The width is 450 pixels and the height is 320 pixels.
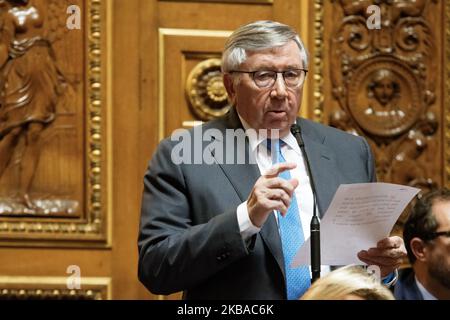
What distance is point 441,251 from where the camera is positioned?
8.91 feet

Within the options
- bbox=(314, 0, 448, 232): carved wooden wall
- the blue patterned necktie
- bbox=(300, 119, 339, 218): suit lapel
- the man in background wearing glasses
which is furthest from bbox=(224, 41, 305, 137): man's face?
bbox=(314, 0, 448, 232): carved wooden wall

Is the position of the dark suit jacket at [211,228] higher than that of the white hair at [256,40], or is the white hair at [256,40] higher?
the white hair at [256,40]

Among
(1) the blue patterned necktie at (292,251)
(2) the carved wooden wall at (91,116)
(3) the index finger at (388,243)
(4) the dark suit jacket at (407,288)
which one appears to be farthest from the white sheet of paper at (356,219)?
(2) the carved wooden wall at (91,116)

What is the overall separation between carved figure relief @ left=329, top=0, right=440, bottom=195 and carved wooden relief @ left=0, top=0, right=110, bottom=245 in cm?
94

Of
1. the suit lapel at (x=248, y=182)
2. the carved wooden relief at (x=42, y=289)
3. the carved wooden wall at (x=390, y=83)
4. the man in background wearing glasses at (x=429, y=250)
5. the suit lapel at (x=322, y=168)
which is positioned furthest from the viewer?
the carved wooden wall at (x=390, y=83)

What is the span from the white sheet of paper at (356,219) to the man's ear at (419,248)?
391 millimetres

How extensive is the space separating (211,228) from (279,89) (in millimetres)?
395

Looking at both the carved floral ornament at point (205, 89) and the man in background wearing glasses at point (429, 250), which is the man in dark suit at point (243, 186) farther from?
the carved floral ornament at point (205, 89)

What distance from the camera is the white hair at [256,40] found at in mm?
2512

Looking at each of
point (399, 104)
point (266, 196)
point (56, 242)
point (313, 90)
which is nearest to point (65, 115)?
point (56, 242)

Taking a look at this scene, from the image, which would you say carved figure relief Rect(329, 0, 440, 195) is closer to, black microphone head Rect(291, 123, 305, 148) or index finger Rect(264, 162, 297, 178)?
black microphone head Rect(291, 123, 305, 148)

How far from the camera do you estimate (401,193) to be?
2.29 meters

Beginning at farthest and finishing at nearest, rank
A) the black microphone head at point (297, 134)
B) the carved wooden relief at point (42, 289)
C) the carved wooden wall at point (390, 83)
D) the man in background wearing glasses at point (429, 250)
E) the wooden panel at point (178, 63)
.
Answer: the carved wooden wall at point (390, 83), the wooden panel at point (178, 63), the carved wooden relief at point (42, 289), the man in background wearing glasses at point (429, 250), the black microphone head at point (297, 134)

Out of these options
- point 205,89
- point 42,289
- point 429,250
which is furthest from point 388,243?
point 42,289
